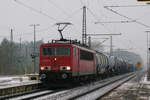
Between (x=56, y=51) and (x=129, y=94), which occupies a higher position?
(x=56, y=51)

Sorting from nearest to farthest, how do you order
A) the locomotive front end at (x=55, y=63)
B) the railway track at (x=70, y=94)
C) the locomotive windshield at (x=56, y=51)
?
the railway track at (x=70, y=94)
the locomotive front end at (x=55, y=63)
the locomotive windshield at (x=56, y=51)

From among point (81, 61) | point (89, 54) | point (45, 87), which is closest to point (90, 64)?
point (89, 54)

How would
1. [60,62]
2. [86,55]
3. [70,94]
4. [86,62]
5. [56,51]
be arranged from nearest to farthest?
[70,94]
[60,62]
[56,51]
[86,62]
[86,55]

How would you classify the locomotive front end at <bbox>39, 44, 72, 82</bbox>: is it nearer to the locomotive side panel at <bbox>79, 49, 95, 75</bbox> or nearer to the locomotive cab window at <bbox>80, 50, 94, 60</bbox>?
the locomotive side panel at <bbox>79, 49, 95, 75</bbox>

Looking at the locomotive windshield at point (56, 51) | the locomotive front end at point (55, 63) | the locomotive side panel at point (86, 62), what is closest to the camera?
the locomotive front end at point (55, 63)

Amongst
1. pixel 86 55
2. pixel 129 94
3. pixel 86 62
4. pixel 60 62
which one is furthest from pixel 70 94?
pixel 86 55

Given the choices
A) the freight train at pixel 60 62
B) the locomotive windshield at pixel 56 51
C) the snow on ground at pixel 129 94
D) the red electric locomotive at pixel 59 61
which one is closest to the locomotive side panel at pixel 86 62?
the freight train at pixel 60 62

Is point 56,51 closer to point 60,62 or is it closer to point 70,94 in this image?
point 60,62

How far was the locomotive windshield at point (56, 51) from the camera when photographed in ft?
64.1

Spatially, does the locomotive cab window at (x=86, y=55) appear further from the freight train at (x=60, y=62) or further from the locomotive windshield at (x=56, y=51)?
the locomotive windshield at (x=56, y=51)

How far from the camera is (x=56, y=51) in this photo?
1983cm

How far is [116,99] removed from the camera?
1362 centimetres

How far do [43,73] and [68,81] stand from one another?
1.75 meters

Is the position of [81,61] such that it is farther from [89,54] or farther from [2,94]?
[2,94]
